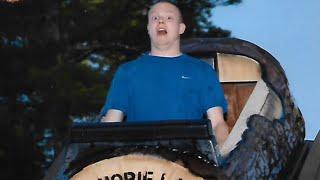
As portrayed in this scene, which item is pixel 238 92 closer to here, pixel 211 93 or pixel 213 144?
pixel 211 93

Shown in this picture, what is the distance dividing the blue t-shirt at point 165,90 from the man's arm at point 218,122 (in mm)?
25

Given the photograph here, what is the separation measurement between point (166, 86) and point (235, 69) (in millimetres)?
2279

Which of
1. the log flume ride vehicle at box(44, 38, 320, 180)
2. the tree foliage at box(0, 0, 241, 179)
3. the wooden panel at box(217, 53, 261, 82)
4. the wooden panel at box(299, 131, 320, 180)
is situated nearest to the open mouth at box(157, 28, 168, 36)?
the log flume ride vehicle at box(44, 38, 320, 180)

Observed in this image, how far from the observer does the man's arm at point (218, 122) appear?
356 centimetres

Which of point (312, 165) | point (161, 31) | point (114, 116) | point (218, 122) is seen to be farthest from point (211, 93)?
point (312, 165)

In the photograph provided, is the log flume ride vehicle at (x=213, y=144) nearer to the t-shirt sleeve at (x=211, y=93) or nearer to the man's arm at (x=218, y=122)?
the man's arm at (x=218, y=122)

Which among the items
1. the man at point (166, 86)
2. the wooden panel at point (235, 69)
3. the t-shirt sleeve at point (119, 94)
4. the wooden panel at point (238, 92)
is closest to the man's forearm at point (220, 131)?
the man at point (166, 86)

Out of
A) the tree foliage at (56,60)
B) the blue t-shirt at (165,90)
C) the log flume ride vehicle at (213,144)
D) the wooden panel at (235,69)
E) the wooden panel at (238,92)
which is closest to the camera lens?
the log flume ride vehicle at (213,144)

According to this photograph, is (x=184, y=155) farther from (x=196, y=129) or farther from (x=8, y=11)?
(x=8, y=11)

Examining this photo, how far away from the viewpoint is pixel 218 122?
3.56 metres

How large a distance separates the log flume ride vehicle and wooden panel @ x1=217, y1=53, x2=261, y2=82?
13mm

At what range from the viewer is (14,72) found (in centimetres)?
1116

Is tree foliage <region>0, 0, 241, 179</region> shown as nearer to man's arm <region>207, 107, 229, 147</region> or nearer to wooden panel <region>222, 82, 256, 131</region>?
wooden panel <region>222, 82, 256, 131</region>

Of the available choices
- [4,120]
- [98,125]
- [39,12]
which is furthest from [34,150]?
[98,125]
